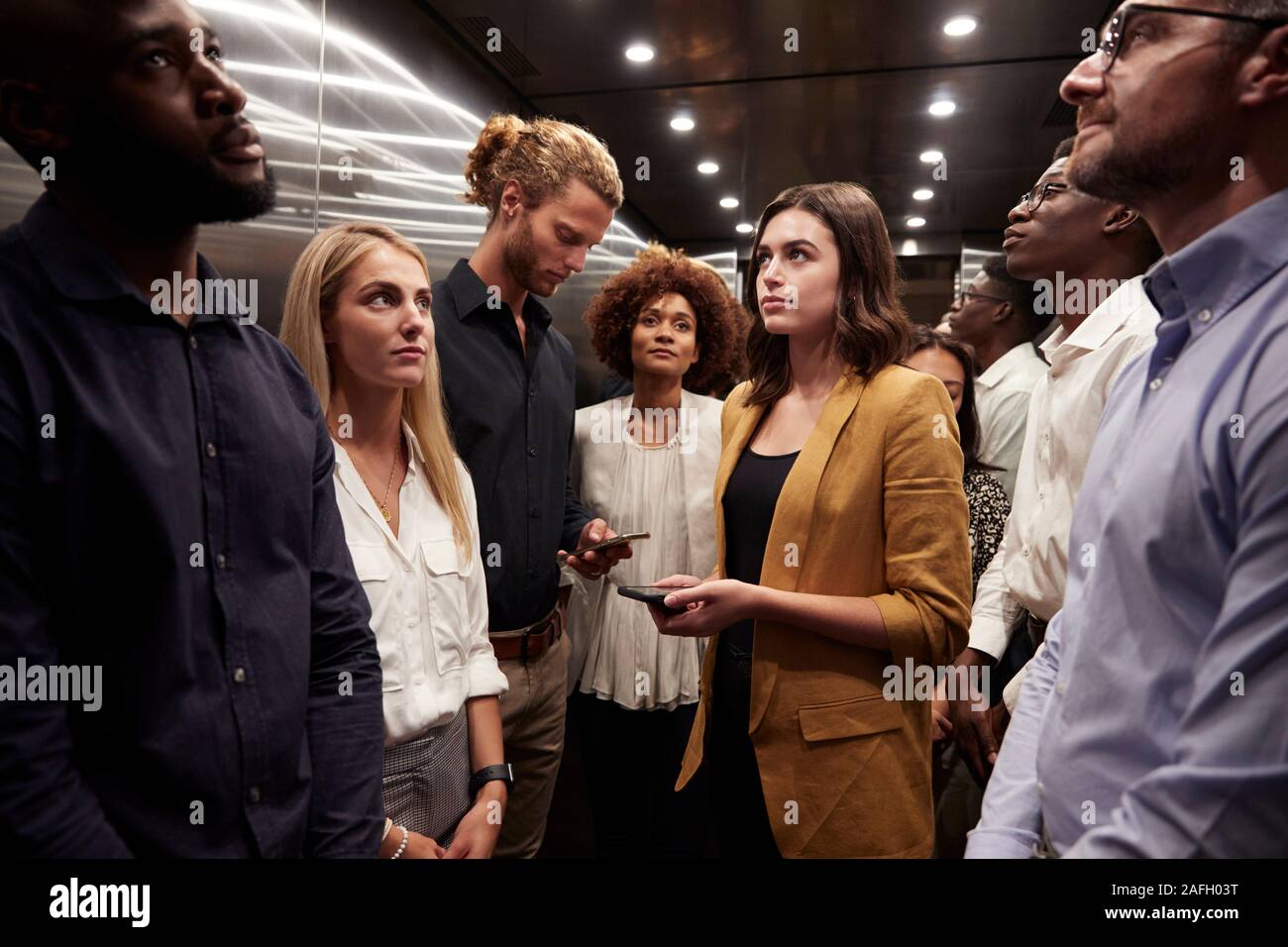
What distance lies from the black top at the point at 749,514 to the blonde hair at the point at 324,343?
1.95 ft

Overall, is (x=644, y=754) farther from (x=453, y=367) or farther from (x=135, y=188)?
(x=135, y=188)

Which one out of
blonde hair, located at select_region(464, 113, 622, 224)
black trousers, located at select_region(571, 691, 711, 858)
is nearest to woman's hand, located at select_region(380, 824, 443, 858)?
black trousers, located at select_region(571, 691, 711, 858)

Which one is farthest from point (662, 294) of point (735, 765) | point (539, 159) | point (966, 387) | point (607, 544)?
point (735, 765)

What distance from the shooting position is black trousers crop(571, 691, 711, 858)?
2447mm

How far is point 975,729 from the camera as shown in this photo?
84.7 inches

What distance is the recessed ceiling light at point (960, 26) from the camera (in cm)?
220

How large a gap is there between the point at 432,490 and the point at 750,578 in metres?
0.73

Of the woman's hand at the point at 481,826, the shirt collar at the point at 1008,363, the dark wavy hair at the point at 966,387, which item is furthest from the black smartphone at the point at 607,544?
the shirt collar at the point at 1008,363

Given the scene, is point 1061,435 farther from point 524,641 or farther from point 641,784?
point 641,784

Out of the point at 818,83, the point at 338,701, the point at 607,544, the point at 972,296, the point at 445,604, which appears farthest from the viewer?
the point at 972,296

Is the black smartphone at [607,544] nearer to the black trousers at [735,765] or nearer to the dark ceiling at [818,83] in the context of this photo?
the black trousers at [735,765]

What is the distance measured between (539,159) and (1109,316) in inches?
57.9

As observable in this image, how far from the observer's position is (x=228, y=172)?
43.3 inches

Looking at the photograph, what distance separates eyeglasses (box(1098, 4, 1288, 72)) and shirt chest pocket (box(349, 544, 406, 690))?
141cm
